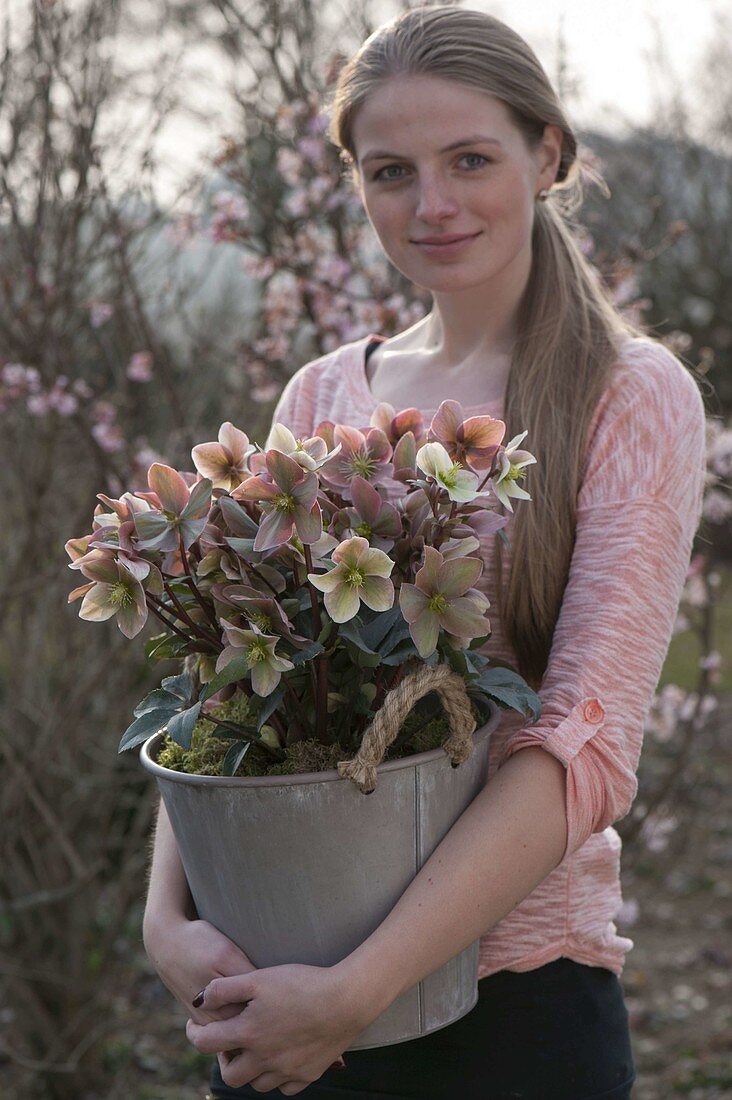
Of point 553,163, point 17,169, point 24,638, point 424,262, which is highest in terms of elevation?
point 17,169

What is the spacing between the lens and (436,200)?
149 centimetres

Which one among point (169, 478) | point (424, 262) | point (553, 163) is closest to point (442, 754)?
point (169, 478)

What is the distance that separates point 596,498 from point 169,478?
54cm

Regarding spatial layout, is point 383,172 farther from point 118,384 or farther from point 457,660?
point 118,384

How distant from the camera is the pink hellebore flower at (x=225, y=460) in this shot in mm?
1209

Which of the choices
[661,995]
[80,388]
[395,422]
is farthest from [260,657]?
[661,995]

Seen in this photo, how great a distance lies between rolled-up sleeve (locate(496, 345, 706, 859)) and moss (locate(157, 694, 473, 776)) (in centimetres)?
15

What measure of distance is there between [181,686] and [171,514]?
0.19 metres

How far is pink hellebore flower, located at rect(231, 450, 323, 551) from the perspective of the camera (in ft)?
3.53

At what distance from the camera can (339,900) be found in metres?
1.16

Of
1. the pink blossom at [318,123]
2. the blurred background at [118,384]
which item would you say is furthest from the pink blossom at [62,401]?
the pink blossom at [318,123]

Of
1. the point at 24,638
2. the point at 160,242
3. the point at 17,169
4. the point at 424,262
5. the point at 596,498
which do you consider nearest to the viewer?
the point at 596,498

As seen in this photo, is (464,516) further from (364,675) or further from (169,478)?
(169,478)

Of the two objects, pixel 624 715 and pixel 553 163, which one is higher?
pixel 553 163
